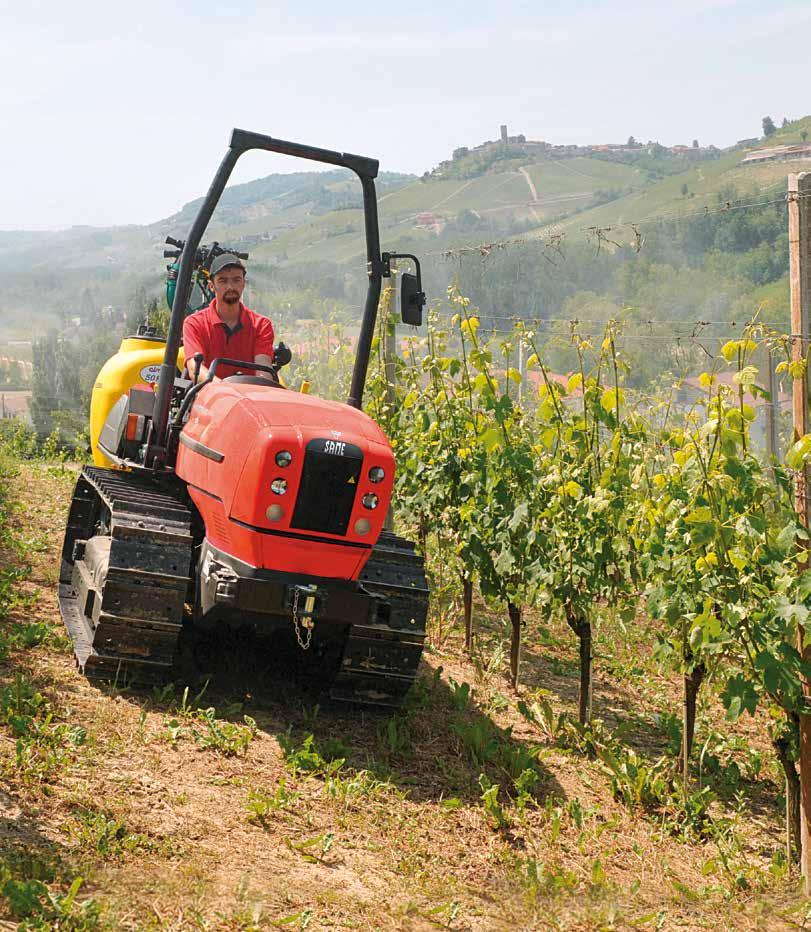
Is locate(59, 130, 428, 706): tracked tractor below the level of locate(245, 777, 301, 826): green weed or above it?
above

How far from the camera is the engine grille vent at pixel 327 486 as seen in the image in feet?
18.8

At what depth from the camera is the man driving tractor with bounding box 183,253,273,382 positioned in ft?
23.2

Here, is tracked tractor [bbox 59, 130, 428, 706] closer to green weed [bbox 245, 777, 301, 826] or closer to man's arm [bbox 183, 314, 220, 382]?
man's arm [bbox 183, 314, 220, 382]

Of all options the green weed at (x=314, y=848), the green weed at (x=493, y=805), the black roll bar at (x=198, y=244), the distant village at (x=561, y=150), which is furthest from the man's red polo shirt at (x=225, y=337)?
the distant village at (x=561, y=150)

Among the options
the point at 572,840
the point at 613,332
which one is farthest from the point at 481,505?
the point at 572,840

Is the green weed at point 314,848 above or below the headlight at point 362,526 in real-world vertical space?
below

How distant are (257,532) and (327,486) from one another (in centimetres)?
40

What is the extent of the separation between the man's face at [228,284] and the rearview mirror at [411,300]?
3.72 feet

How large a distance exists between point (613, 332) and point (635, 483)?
889mm

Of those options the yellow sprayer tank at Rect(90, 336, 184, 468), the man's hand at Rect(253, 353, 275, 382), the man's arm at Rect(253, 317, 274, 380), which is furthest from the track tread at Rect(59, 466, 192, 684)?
the yellow sprayer tank at Rect(90, 336, 184, 468)

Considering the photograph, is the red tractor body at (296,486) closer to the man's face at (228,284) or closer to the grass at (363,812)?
the grass at (363,812)

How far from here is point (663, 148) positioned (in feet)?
455

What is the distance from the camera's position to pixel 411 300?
6.57 metres

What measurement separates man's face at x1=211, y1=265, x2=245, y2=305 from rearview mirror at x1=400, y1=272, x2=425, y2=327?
3.72 ft
